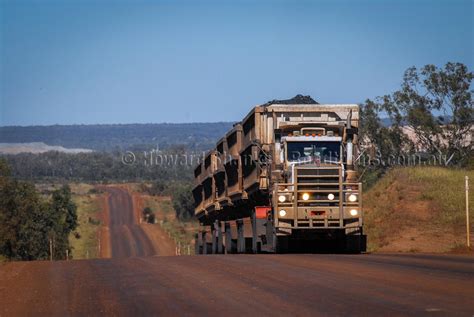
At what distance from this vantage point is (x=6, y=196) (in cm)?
5981

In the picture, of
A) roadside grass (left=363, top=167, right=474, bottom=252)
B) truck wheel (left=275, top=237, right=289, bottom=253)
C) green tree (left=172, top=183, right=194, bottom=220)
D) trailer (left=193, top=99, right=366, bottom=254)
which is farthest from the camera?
green tree (left=172, top=183, right=194, bottom=220)

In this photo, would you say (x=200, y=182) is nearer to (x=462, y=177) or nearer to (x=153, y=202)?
(x=462, y=177)

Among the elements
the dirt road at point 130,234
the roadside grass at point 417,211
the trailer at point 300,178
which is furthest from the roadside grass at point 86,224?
the trailer at point 300,178

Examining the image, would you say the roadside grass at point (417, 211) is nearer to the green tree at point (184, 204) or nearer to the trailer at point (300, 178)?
the trailer at point (300, 178)

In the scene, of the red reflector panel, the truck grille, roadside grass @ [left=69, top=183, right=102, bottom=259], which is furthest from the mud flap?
roadside grass @ [left=69, top=183, right=102, bottom=259]

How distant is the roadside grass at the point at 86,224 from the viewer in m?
82.1

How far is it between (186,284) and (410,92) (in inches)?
1748

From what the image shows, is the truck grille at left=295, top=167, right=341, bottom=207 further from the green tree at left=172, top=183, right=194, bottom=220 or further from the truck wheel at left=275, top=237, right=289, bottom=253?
the green tree at left=172, top=183, right=194, bottom=220

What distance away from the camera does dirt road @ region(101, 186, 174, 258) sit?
255ft

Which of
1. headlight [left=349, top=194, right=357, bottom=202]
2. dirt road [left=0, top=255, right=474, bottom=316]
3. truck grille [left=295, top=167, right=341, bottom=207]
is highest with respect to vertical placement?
truck grille [left=295, top=167, right=341, bottom=207]

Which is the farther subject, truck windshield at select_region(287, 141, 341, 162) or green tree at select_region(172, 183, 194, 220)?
green tree at select_region(172, 183, 194, 220)

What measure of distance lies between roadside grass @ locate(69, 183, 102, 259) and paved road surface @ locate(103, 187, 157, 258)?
1.84 metres

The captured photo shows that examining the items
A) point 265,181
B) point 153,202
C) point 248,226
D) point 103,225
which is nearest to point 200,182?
point 248,226

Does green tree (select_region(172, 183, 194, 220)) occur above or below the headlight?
above
